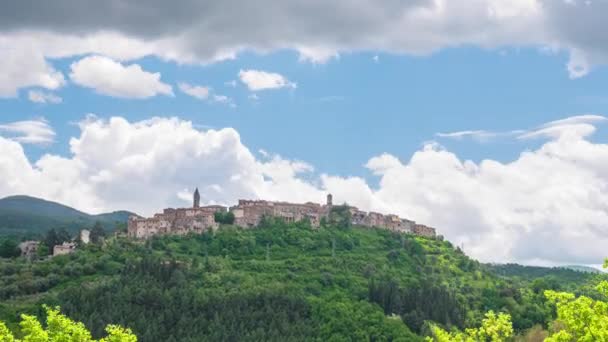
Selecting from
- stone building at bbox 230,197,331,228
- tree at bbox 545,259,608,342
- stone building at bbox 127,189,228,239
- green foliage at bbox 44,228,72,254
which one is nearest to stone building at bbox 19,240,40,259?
green foliage at bbox 44,228,72,254

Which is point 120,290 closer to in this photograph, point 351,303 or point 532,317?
point 351,303

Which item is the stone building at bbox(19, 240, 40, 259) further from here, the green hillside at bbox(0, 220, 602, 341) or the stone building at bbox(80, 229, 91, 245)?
the green hillside at bbox(0, 220, 602, 341)

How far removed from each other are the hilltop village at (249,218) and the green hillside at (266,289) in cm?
371

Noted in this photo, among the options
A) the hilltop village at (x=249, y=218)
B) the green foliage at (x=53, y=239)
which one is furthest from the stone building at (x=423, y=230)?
the green foliage at (x=53, y=239)

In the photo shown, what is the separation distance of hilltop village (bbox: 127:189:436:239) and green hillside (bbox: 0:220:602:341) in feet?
12.2

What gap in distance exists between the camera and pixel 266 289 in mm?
120875

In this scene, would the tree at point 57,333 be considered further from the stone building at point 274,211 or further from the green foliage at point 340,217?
the green foliage at point 340,217

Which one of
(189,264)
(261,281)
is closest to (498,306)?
(261,281)

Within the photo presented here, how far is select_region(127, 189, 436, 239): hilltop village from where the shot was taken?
513 ft

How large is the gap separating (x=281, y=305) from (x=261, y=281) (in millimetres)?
13663

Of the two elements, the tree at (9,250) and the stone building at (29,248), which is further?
the tree at (9,250)

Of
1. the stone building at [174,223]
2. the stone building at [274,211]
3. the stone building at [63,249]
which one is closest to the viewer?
the stone building at [63,249]

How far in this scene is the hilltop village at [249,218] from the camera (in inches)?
6161

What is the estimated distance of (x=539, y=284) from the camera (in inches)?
6166
